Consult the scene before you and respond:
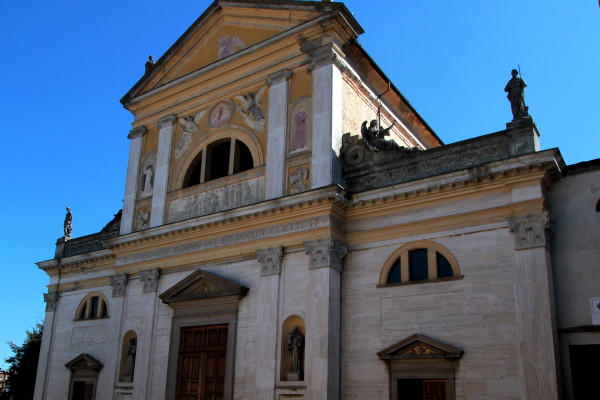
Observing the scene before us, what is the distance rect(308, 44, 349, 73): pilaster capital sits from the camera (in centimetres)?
1744

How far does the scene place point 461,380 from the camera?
1328cm

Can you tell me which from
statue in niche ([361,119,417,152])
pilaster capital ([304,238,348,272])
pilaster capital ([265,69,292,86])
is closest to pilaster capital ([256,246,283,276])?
pilaster capital ([304,238,348,272])

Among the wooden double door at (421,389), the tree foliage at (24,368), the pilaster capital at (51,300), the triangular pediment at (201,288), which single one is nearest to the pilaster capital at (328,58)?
the triangular pediment at (201,288)

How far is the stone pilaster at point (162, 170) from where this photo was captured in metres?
20.3

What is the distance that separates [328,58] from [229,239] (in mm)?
6030

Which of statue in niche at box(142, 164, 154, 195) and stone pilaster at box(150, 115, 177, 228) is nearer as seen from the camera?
stone pilaster at box(150, 115, 177, 228)

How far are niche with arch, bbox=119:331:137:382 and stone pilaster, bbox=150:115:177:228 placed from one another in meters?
3.73

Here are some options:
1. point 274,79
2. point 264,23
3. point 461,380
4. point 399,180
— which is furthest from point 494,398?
point 264,23

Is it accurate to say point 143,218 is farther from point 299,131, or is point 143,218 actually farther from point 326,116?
point 326,116

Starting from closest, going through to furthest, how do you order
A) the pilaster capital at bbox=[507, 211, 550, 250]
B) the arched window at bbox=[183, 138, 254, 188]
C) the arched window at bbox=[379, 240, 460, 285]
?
the pilaster capital at bbox=[507, 211, 550, 250], the arched window at bbox=[379, 240, 460, 285], the arched window at bbox=[183, 138, 254, 188]

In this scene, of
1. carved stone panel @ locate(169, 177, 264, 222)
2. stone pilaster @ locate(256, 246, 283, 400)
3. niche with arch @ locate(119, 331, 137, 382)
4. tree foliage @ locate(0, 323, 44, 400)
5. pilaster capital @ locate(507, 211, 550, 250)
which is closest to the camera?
pilaster capital @ locate(507, 211, 550, 250)

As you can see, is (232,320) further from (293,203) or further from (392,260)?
(392,260)

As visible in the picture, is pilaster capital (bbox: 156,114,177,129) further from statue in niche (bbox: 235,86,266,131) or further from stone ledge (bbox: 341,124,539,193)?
stone ledge (bbox: 341,124,539,193)

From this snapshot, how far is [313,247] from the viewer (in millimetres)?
15820
